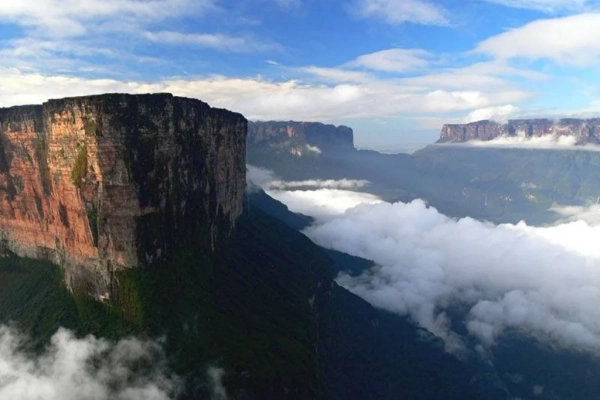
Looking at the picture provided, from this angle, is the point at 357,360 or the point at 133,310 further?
the point at 357,360

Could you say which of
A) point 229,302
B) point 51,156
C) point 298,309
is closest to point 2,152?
point 51,156

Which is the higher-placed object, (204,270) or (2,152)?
(2,152)

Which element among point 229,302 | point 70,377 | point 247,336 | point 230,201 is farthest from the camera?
point 230,201

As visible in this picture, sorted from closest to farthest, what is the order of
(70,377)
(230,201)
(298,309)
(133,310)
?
1. (70,377)
2. (133,310)
3. (298,309)
4. (230,201)

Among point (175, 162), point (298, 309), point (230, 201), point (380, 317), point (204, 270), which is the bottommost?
point (380, 317)

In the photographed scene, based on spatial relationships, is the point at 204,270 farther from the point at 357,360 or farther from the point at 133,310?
the point at 357,360

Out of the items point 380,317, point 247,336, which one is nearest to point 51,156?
point 247,336
